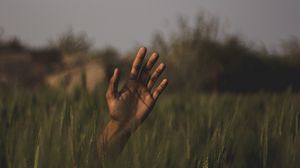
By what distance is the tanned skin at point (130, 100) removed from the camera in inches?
45.6

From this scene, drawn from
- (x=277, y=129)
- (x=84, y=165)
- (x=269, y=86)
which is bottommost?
(x=84, y=165)

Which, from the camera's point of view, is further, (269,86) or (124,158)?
(269,86)

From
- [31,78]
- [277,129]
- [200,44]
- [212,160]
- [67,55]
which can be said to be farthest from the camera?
[67,55]

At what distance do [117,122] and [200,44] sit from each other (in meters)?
7.22

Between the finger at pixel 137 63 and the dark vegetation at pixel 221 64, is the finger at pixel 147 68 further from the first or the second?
the dark vegetation at pixel 221 64

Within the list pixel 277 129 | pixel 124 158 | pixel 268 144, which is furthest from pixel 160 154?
pixel 277 129

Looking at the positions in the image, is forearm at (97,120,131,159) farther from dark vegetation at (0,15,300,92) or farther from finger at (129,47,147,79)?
dark vegetation at (0,15,300,92)

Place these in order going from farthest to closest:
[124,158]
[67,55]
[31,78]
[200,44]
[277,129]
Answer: [67,55]
[31,78]
[200,44]
[277,129]
[124,158]

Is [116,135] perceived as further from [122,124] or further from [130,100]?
[130,100]

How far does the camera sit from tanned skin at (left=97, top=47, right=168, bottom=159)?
1.16m

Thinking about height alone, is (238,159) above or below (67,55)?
below

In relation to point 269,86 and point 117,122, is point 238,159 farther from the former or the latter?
point 269,86

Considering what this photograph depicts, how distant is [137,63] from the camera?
137cm

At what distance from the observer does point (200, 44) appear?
829 centimetres
